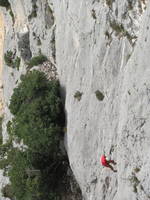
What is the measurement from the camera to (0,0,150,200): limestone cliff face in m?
15.8

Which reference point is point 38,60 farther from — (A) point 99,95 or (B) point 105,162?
(B) point 105,162

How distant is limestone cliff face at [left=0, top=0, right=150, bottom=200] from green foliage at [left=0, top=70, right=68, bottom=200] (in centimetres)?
95

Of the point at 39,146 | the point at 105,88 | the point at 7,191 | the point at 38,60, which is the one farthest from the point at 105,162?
the point at 7,191

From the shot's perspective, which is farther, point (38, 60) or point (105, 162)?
point (38, 60)

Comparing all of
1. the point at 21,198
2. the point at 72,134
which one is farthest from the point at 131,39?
the point at 21,198

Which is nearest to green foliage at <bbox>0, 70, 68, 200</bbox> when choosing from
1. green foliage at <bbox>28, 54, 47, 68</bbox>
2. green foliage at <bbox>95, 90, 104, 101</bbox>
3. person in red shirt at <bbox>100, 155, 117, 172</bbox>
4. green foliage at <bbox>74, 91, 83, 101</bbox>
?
green foliage at <bbox>28, 54, 47, 68</bbox>

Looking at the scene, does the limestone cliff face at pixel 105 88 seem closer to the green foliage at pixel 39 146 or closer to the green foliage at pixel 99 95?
the green foliage at pixel 99 95

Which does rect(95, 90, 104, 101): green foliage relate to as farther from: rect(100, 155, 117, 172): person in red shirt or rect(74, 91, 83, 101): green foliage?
rect(100, 155, 117, 172): person in red shirt

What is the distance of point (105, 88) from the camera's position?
1933 centimetres

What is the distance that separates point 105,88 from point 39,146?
5.99 metres

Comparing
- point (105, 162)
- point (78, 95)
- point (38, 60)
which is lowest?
point (105, 162)

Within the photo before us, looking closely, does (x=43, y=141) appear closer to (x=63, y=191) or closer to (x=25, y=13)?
(x=63, y=191)

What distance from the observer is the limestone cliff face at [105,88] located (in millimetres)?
15844

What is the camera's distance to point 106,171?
63.7 ft
